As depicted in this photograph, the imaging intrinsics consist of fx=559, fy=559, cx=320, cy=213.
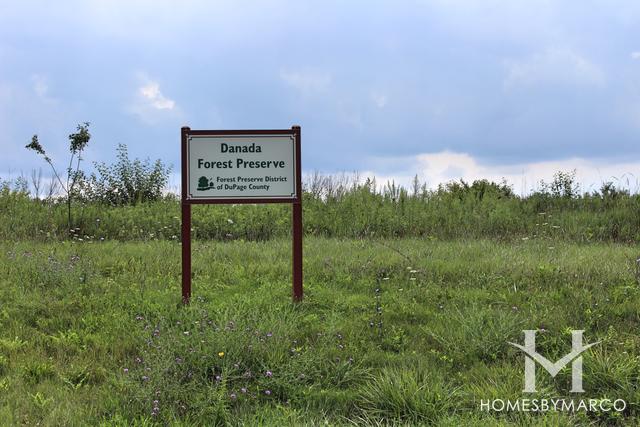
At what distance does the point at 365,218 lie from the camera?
12219mm

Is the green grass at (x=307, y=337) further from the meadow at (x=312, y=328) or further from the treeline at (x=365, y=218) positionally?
the treeline at (x=365, y=218)

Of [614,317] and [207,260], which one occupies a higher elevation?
[207,260]

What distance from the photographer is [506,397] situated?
4281mm

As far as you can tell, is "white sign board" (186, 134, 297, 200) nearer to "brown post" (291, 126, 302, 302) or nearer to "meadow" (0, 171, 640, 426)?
"brown post" (291, 126, 302, 302)

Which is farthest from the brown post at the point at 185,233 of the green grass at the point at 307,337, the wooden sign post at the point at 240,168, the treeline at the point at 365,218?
the treeline at the point at 365,218

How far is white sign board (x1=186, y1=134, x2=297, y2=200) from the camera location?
687cm

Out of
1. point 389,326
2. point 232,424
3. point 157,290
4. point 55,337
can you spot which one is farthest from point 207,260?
point 232,424

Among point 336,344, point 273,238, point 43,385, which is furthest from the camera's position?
point 273,238

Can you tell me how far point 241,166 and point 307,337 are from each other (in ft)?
8.01

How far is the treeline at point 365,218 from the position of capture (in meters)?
11.5

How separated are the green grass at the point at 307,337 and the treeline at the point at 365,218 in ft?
9.78

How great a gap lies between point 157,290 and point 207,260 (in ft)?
5.50

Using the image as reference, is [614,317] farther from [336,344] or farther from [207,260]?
[207,260]

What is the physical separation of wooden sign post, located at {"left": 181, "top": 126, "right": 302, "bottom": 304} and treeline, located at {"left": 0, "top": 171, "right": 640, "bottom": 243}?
429 centimetres
